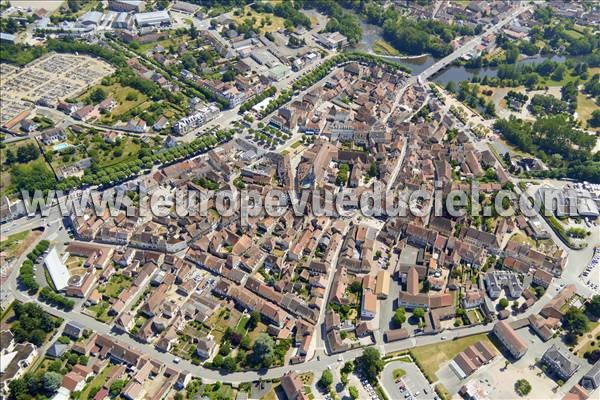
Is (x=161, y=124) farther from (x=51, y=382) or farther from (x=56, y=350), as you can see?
(x=51, y=382)

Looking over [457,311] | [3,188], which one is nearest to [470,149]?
[457,311]

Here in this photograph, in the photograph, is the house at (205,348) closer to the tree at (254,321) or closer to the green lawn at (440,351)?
the tree at (254,321)

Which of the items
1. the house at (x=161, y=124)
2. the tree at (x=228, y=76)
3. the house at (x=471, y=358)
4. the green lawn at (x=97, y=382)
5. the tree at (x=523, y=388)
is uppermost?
the tree at (x=523, y=388)

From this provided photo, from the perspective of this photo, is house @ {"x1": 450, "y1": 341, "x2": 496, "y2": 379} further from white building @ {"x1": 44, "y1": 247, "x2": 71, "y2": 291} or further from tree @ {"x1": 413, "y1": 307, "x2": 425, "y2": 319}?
white building @ {"x1": 44, "y1": 247, "x2": 71, "y2": 291}

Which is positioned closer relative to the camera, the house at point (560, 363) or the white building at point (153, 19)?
the house at point (560, 363)

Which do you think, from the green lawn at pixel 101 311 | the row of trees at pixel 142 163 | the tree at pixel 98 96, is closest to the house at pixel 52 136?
the tree at pixel 98 96

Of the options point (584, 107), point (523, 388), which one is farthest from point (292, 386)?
point (584, 107)
